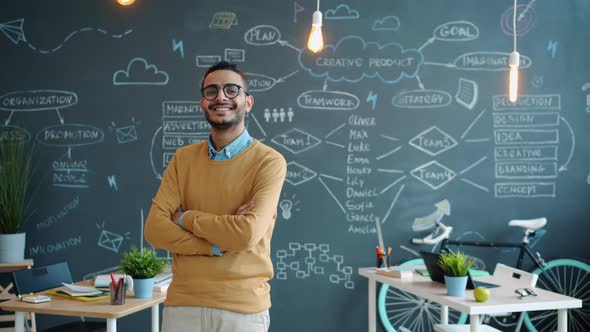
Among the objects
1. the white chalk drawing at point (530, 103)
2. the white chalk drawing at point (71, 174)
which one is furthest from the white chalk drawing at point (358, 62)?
the white chalk drawing at point (71, 174)

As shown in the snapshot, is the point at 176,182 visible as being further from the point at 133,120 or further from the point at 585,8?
the point at 585,8

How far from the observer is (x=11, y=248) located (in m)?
4.40

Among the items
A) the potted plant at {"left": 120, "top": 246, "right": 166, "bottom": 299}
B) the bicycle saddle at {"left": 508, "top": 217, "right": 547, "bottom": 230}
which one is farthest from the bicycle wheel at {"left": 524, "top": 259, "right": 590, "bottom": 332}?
the potted plant at {"left": 120, "top": 246, "right": 166, "bottom": 299}

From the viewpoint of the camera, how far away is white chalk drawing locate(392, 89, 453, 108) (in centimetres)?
473

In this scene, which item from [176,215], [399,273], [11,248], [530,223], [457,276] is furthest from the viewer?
[530,223]

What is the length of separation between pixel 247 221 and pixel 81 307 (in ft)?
3.82

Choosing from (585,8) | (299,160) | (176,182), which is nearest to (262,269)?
(176,182)

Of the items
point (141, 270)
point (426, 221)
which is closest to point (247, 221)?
point (141, 270)

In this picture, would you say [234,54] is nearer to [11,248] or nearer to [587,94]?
[11,248]

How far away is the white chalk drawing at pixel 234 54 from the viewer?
187 inches

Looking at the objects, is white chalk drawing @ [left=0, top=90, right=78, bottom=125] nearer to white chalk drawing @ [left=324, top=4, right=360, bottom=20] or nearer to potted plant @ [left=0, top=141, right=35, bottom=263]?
potted plant @ [left=0, top=141, right=35, bottom=263]

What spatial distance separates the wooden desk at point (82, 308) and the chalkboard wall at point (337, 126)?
5.90 feet

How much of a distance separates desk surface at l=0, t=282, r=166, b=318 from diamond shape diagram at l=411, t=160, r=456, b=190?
2490mm

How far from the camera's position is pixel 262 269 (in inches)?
86.4
